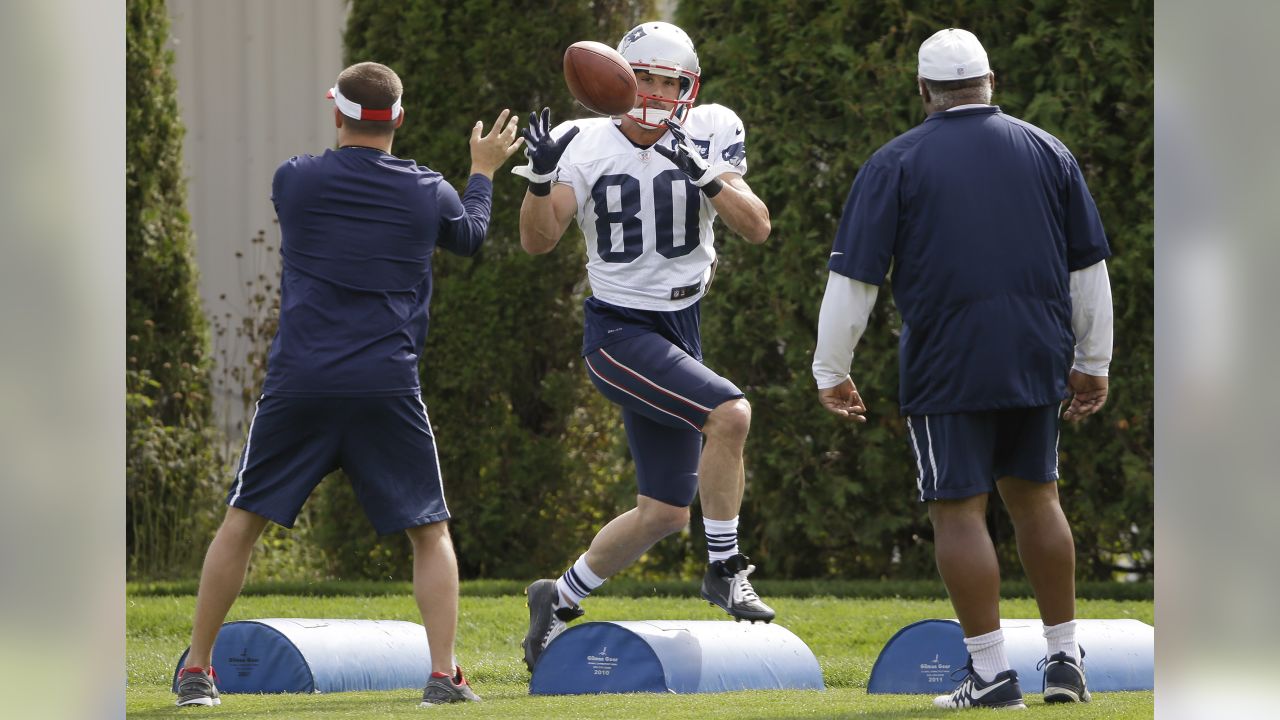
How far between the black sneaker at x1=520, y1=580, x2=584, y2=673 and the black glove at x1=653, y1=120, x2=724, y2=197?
1.45 m

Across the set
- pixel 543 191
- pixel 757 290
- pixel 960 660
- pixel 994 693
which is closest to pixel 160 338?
pixel 757 290

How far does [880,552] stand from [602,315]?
385 centimetres

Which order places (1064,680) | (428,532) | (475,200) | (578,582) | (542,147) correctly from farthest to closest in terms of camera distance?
(578,582) < (542,147) < (475,200) < (428,532) < (1064,680)

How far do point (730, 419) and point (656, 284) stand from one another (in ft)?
1.84

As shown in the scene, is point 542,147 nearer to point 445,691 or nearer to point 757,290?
point 445,691

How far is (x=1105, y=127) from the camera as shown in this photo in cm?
814

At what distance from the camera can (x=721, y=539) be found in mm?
5184

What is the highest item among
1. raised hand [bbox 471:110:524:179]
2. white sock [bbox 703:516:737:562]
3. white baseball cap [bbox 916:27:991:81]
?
white baseball cap [bbox 916:27:991:81]

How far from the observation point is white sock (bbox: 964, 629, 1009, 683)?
419cm

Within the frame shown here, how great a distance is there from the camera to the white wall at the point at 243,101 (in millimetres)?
10609

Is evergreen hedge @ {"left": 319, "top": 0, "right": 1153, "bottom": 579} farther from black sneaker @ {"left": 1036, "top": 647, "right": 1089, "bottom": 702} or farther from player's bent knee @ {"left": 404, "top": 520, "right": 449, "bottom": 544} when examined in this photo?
player's bent knee @ {"left": 404, "top": 520, "right": 449, "bottom": 544}

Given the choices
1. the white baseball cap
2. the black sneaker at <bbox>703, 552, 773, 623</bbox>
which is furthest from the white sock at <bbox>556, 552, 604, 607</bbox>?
the white baseball cap

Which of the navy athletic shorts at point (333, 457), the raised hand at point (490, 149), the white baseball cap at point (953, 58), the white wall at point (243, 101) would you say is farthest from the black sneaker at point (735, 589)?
the white wall at point (243, 101)
